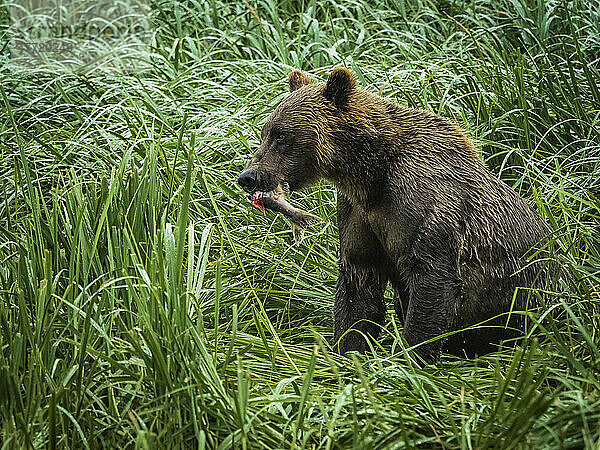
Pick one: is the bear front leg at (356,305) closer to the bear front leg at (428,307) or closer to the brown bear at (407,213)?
the brown bear at (407,213)

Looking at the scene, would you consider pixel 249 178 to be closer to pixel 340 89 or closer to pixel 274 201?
pixel 274 201

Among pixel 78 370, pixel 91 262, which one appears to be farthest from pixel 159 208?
pixel 78 370

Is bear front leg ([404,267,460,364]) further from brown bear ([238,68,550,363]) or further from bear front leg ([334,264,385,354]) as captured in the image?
bear front leg ([334,264,385,354])

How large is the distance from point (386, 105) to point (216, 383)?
1737 millimetres

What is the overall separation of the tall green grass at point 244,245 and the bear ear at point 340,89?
0.82 meters

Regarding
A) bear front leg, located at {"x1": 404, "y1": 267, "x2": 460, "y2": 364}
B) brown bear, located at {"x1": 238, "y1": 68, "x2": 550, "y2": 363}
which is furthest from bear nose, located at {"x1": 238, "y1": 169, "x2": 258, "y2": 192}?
bear front leg, located at {"x1": 404, "y1": 267, "x2": 460, "y2": 364}

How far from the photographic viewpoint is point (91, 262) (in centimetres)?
355

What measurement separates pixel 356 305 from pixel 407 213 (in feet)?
1.86

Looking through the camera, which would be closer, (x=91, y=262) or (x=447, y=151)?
(x=91, y=262)

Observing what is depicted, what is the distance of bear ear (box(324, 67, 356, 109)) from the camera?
4.02m

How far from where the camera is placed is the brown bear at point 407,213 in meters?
3.86

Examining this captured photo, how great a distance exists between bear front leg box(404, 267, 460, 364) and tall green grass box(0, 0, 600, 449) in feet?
0.40

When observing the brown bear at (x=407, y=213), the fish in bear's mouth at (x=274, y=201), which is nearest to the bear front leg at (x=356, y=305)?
the brown bear at (x=407, y=213)

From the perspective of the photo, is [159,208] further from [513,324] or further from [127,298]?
[513,324]
